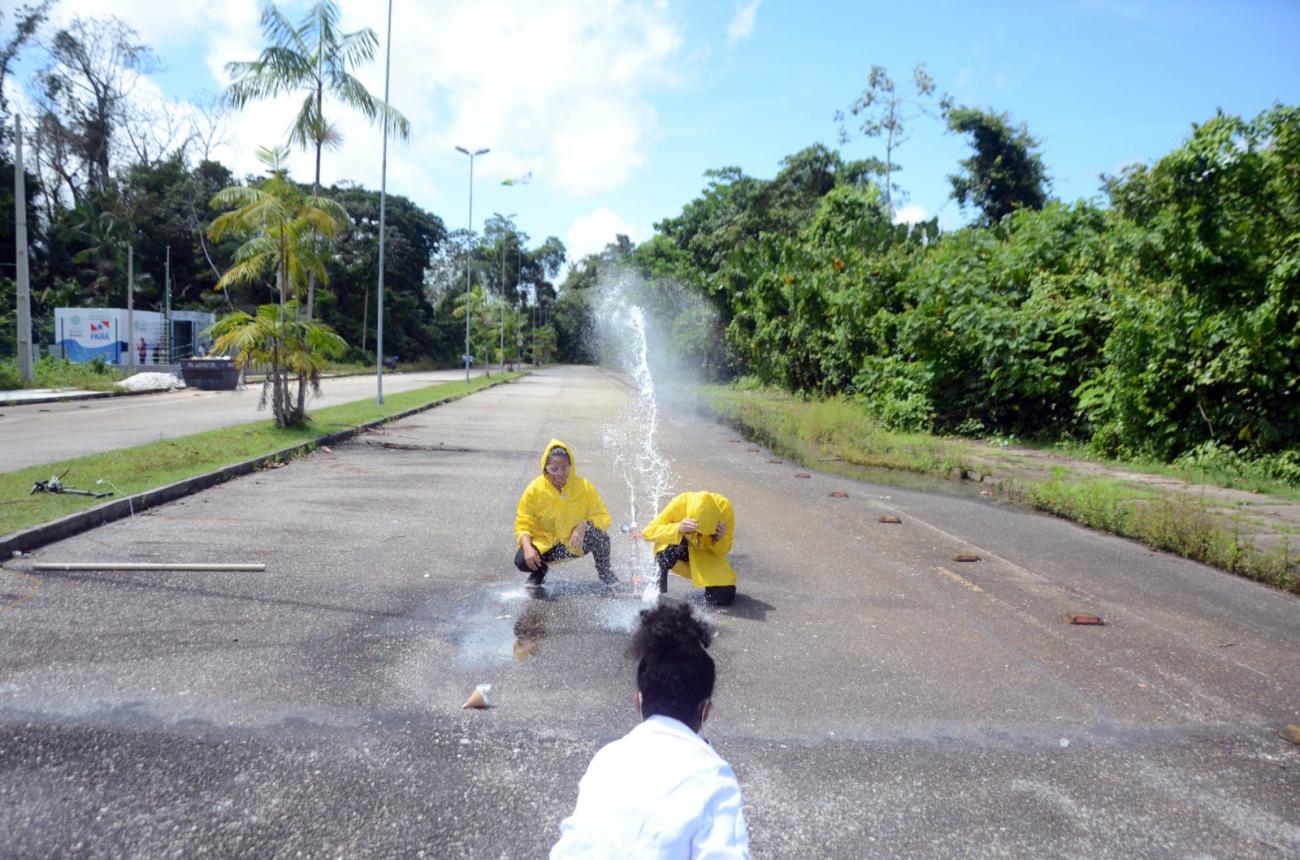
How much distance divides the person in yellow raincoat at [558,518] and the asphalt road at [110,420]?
829cm

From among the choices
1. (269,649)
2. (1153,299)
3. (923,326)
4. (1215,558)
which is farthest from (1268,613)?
(923,326)

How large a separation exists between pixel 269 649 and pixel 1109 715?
15.0ft

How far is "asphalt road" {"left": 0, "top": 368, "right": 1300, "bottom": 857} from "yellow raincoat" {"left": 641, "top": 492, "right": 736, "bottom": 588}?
0.30 metres

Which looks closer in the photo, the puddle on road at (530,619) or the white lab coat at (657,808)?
the white lab coat at (657,808)

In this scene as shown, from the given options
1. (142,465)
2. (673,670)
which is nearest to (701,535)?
(673,670)

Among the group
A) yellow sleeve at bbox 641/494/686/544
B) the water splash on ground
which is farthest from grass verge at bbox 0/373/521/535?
yellow sleeve at bbox 641/494/686/544

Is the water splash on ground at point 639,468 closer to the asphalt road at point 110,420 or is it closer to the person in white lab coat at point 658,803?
the person in white lab coat at point 658,803

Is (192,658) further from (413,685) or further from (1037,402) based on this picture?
(1037,402)

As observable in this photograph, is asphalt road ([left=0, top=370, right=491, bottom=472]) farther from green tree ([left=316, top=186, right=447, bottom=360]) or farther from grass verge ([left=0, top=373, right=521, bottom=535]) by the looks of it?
green tree ([left=316, top=186, right=447, bottom=360])

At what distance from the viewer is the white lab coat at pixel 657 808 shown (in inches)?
80.7

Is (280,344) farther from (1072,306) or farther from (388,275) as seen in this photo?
(388,275)

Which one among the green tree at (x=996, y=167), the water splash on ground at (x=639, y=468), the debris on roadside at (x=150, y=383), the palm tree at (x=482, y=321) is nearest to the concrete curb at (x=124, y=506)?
the water splash on ground at (x=639, y=468)

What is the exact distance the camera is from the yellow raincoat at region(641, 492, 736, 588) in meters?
6.19

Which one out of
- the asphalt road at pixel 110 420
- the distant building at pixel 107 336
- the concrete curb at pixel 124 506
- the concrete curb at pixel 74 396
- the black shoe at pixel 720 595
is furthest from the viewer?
the distant building at pixel 107 336
